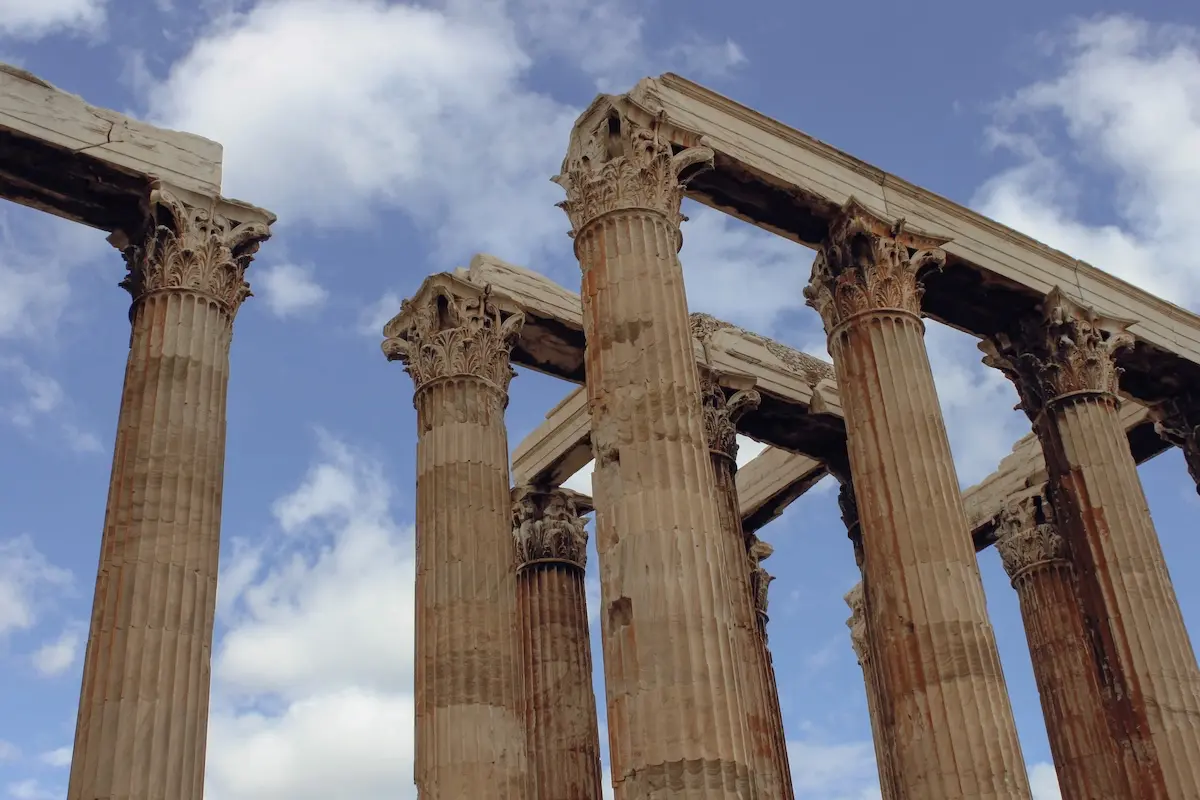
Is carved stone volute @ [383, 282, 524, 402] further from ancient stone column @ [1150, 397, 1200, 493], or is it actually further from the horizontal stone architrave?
ancient stone column @ [1150, 397, 1200, 493]

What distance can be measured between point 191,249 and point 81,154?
79.1 inches

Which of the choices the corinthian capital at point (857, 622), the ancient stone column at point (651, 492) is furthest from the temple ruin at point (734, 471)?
the corinthian capital at point (857, 622)

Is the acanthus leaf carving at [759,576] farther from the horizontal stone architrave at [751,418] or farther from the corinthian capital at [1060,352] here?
the corinthian capital at [1060,352]

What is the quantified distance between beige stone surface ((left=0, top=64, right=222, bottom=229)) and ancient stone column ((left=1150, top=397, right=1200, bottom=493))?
59.0ft

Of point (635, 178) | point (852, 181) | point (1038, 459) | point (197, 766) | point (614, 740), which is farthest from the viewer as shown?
point (1038, 459)

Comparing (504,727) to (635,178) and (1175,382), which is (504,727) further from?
(1175,382)

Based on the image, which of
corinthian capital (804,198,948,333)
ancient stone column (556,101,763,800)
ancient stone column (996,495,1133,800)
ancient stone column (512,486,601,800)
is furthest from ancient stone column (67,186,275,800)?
ancient stone column (996,495,1133,800)

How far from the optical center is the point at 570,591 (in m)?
25.1

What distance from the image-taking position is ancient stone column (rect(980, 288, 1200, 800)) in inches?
738

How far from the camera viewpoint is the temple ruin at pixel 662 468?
1436 cm

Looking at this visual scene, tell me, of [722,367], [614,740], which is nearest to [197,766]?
[614,740]

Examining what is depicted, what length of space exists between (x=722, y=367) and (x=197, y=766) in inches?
499

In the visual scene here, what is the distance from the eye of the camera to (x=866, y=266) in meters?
19.4

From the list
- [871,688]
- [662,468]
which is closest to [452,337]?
[662,468]
